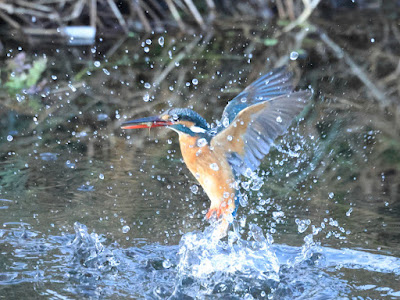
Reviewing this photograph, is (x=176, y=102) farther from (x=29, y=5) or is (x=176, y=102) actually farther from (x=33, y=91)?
(x=29, y=5)

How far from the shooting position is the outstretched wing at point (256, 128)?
299 centimetres

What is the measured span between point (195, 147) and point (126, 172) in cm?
117

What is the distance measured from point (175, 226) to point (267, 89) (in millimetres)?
822

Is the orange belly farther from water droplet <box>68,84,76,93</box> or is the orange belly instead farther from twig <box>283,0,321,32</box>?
twig <box>283,0,321,32</box>

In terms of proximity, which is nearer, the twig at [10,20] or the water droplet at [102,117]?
the water droplet at [102,117]

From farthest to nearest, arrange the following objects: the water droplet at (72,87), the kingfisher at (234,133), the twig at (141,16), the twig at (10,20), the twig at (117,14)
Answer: the twig at (141,16), the twig at (117,14), the twig at (10,20), the water droplet at (72,87), the kingfisher at (234,133)

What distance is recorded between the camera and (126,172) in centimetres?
424

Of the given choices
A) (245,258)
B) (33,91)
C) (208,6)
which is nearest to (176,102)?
(33,91)

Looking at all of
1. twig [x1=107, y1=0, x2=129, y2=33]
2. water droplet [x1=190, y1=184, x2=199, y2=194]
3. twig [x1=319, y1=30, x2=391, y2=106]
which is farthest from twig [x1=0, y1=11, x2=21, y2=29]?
water droplet [x1=190, y1=184, x2=199, y2=194]

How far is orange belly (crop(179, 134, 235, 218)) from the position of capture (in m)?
3.17

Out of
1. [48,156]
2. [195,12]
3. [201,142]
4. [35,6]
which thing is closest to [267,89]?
[201,142]

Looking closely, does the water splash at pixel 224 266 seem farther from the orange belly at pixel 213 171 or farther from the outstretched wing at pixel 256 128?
the outstretched wing at pixel 256 128

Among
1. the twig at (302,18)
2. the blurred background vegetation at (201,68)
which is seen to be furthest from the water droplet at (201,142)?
the twig at (302,18)

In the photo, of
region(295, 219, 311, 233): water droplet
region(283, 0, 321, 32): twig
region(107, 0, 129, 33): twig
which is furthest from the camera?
region(283, 0, 321, 32): twig
